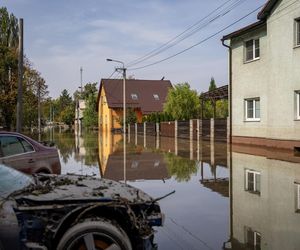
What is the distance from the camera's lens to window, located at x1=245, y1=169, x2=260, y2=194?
1021cm

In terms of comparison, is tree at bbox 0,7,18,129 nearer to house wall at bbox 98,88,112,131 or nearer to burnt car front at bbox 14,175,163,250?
house wall at bbox 98,88,112,131

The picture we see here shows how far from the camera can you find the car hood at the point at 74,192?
175 inches

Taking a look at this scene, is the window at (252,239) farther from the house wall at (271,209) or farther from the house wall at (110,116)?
the house wall at (110,116)

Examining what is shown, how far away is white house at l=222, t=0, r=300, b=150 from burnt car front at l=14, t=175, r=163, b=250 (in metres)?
15.4

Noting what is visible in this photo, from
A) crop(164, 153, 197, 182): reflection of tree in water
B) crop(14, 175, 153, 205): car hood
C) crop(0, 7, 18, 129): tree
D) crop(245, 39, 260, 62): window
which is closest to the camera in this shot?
crop(14, 175, 153, 205): car hood

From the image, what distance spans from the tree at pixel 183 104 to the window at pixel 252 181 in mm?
32958

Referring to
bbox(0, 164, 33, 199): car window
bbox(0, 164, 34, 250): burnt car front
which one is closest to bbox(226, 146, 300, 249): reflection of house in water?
bbox(0, 164, 33, 199): car window

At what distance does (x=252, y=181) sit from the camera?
37.6 feet

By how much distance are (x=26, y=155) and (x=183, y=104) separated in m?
37.4

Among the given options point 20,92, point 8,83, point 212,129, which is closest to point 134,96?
point 8,83

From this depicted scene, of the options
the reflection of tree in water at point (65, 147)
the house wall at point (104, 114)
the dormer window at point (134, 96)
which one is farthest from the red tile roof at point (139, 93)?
the reflection of tree in water at point (65, 147)

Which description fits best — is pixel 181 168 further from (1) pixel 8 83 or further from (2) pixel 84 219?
(1) pixel 8 83

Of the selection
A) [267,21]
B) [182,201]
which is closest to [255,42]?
[267,21]

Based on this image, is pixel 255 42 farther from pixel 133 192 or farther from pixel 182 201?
pixel 133 192
